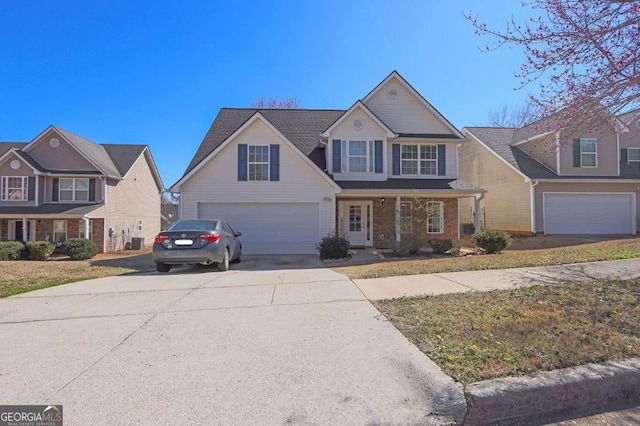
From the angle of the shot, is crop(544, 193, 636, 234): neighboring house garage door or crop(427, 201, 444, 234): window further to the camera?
crop(544, 193, 636, 234): neighboring house garage door

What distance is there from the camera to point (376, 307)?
17.5 feet

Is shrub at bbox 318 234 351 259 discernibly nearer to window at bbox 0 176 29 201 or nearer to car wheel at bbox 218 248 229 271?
car wheel at bbox 218 248 229 271

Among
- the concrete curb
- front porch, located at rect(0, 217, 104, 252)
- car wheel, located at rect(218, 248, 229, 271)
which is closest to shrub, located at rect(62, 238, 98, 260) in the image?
front porch, located at rect(0, 217, 104, 252)

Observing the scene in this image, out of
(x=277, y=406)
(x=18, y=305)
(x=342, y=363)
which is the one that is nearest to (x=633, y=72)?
(x=342, y=363)

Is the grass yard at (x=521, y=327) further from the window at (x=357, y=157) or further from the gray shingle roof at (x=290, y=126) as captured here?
the gray shingle roof at (x=290, y=126)

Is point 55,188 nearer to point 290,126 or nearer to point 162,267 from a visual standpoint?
point 290,126

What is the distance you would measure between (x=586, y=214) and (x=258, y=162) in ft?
56.4

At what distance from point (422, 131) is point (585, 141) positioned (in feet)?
30.9

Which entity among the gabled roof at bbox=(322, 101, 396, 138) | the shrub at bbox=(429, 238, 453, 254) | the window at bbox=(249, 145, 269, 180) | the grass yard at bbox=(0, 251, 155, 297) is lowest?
the grass yard at bbox=(0, 251, 155, 297)

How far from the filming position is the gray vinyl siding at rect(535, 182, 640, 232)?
18.5 metres

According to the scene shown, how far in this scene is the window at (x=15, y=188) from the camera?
1997 cm

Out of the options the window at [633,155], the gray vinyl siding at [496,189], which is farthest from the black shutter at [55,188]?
the window at [633,155]

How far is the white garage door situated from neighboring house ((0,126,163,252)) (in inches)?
388

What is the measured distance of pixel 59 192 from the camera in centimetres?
2081
